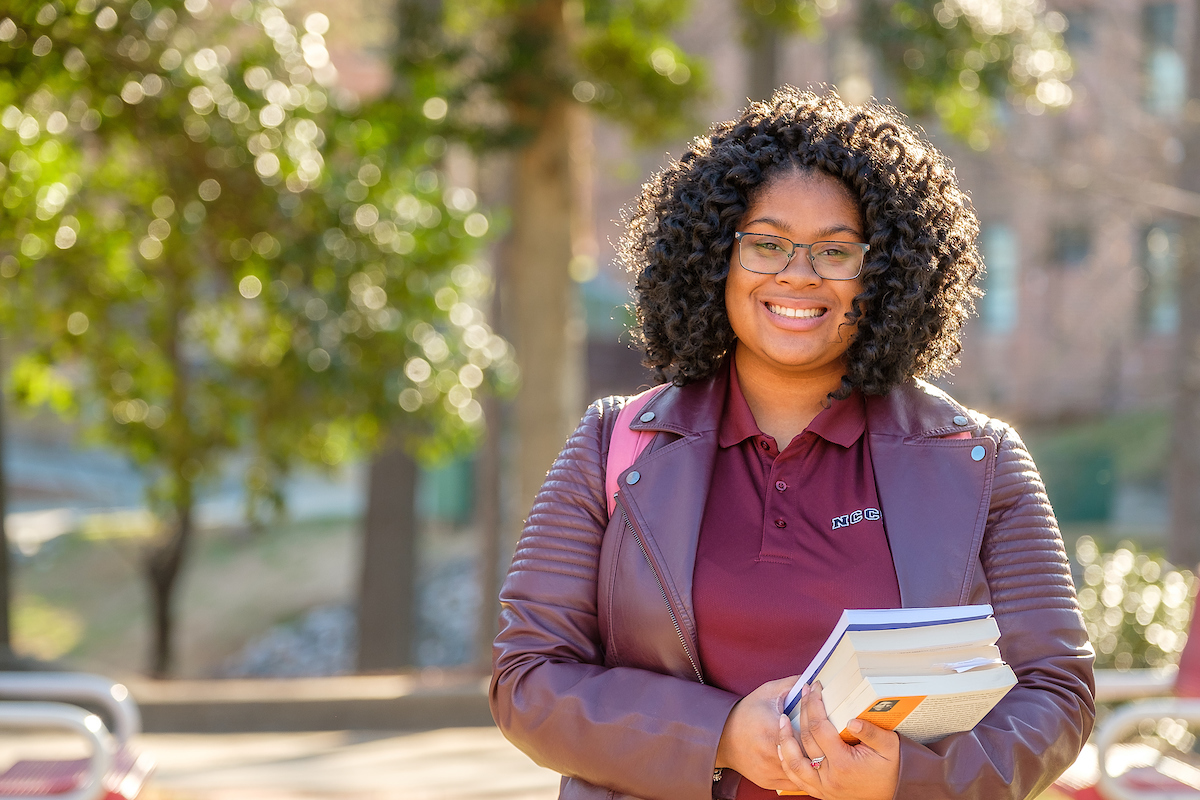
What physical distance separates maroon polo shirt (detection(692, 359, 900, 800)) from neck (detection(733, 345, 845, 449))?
0.24 ft

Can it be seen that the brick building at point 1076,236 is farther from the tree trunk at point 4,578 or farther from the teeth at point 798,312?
the teeth at point 798,312

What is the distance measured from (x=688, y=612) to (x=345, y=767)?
5.70 m

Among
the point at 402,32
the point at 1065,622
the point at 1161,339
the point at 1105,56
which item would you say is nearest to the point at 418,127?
the point at 402,32

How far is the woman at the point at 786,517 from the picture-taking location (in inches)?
81.4

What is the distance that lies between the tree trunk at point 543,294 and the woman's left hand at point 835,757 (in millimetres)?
7122

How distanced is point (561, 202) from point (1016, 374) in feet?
54.6

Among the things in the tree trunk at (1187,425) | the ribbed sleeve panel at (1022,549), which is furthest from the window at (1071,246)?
the ribbed sleeve panel at (1022,549)

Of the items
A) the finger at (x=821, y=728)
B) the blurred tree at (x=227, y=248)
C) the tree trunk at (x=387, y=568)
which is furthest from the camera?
the tree trunk at (x=387, y=568)

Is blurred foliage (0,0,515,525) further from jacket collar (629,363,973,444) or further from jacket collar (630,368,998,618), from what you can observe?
jacket collar (630,368,998,618)

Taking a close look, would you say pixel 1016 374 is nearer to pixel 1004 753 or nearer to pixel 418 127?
pixel 418 127

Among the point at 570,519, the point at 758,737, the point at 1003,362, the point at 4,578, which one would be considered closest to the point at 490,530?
the point at 4,578

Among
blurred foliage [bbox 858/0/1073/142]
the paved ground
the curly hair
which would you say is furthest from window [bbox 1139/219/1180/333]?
the curly hair

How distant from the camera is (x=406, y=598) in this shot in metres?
13.8

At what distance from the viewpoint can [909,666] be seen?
1844 millimetres
